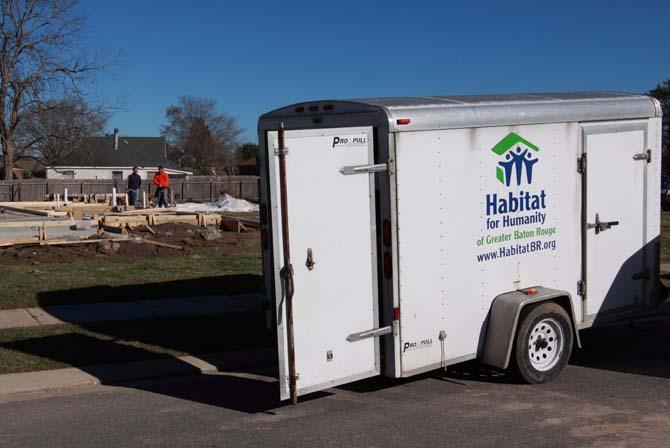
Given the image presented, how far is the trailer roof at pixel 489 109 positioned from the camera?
6.49m

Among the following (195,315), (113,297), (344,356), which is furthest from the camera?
(113,297)

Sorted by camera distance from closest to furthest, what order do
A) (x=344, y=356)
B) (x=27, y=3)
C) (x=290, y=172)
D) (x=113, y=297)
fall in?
(x=290, y=172) < (x=344, y=356) < (x=113, y=297) < (x=27, y=3)

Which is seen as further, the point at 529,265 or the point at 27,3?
the point at 27,3

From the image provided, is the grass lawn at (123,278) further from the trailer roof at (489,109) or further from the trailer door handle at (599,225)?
the trailer door handle at (599,225)

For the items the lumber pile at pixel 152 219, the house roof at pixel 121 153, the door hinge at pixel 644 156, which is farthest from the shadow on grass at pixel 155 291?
the house roof at pixel 121 153

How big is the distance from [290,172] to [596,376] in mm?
3890

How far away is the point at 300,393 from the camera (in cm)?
607

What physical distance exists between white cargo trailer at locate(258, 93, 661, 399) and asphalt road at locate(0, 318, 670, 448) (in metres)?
0.35

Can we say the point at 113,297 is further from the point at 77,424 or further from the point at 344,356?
the point at 344,356

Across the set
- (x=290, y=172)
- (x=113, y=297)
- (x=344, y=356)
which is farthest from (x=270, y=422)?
(x=113, y=297)

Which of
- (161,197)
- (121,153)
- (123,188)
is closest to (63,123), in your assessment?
(123,188)

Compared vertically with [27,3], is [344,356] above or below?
below

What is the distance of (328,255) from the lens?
6.17 m

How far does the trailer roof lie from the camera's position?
6488mm
